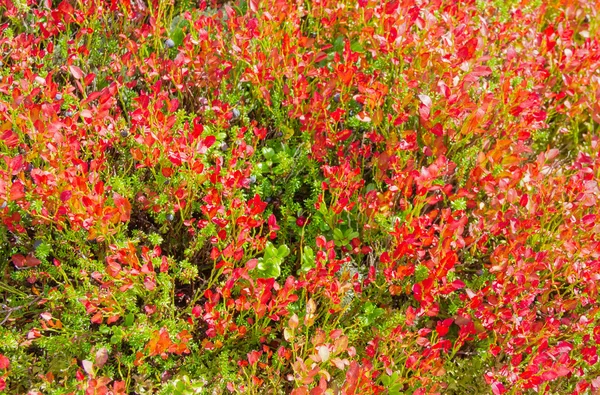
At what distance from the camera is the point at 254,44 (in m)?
2.79

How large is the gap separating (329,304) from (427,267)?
386 mm

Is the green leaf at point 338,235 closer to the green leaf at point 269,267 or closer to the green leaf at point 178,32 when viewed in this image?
the green leaf at point 269,267

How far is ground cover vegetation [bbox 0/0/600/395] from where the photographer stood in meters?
2.19

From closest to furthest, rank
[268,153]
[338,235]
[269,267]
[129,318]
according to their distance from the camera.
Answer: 1. [129,318]
2. [269,267]
3. [338,235]
4. [268,153]

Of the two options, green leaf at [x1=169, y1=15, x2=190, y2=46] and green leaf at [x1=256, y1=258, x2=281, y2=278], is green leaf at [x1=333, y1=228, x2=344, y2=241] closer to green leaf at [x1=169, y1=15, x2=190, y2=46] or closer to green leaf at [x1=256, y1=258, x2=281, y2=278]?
green leaf at [x1=256, y1=258, x2=281, y2=278]

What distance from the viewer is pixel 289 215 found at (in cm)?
264

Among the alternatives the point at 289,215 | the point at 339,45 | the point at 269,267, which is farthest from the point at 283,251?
the point at 339,45

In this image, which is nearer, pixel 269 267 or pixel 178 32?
pixel 269 267

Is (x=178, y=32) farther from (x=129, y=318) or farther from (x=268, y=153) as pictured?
(x=129, y=318)

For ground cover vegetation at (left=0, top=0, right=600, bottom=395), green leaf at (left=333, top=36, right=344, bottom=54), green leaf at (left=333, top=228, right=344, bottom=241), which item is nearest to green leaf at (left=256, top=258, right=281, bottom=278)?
ground cover vegetation at (left=0, top=0, right=600, bottom=395)

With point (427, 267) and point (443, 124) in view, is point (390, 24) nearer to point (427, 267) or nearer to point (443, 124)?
point (443, 124)

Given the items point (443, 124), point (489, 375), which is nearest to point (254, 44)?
point (443, 124)

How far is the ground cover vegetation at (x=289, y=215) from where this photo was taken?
2.19 meters

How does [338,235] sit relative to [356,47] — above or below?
below
